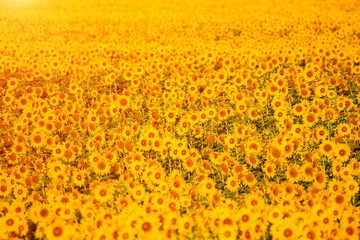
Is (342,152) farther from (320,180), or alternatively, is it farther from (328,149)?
(320,180)

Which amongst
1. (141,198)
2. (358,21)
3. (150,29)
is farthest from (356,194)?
(150,29)

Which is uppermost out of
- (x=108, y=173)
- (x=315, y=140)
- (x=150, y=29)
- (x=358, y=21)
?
(x=358, y=21)

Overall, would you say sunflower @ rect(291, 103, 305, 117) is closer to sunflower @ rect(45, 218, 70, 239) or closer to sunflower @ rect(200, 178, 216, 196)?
sunflower @ rect(200, 178, 216, 196)

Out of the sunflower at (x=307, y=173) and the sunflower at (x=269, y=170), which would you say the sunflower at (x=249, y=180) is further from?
the sunflower at (x=307, y=173)

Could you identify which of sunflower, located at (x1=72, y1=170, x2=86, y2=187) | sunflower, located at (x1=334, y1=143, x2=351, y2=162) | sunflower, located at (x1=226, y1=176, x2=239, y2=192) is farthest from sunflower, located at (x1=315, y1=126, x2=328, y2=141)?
sunflower, located at (x1=72, y1=170, x2=86, y2=187)

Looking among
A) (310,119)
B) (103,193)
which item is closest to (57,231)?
(103,193)

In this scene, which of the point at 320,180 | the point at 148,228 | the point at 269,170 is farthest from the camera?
the point at 269,170

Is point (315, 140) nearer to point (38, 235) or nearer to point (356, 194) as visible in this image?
point (356, 194)

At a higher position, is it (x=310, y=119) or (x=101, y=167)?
(x=310, y=119)
